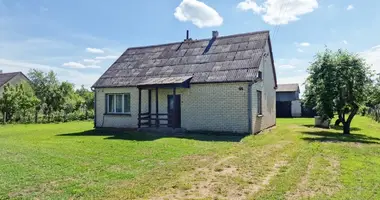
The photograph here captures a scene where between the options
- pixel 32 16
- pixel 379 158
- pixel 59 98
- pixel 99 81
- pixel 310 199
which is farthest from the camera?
pixel 59 98

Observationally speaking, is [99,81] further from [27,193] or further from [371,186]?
[371,186]

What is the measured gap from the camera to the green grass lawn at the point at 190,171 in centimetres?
546

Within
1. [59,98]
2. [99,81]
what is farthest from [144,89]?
[59,98]

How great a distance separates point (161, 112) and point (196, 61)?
143 inches

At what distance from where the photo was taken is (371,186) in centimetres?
580

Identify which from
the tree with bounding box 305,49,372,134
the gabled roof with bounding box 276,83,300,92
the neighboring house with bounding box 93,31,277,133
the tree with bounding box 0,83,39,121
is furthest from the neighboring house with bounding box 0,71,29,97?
the tree with bounding box 305,49,372,134

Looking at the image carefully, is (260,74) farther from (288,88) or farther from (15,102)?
(288,88)

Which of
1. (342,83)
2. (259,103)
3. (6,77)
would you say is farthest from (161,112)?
(6,77)

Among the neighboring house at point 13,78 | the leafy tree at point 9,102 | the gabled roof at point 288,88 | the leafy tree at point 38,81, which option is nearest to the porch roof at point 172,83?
the leafy tree at point 9,102

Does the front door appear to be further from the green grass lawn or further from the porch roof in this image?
the green grass lawn

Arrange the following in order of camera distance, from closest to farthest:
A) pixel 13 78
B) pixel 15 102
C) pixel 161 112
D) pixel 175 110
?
pixel 175 110, pixel 161 112, pixel 15 102, pixel 13 78

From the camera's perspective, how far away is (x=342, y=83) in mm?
14805

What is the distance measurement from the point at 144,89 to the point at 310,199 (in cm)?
1244

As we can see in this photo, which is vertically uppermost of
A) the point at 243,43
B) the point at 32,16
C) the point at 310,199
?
the point at 32,16
